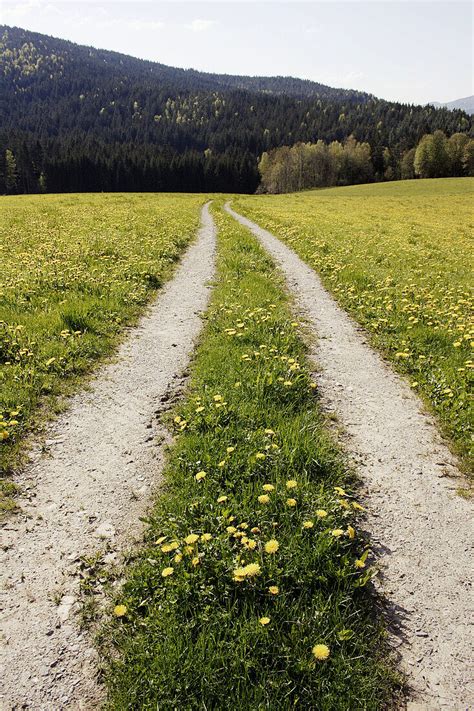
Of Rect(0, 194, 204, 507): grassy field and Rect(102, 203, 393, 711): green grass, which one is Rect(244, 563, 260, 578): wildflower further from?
Rect(0, 194, 204, 507): grassy field

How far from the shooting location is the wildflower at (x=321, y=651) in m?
3.04

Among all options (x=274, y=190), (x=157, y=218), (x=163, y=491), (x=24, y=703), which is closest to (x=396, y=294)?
(x=163, y=491)

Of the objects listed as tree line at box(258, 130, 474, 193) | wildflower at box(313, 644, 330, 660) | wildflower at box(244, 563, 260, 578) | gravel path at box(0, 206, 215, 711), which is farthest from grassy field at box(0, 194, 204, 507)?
tree line at box(258, 130, 474, 193)

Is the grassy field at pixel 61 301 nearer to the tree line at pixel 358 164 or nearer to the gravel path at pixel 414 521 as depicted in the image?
the gravel path at pixel 414 521

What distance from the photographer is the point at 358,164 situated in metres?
111

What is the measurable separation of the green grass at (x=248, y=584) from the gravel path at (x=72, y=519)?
0.33m

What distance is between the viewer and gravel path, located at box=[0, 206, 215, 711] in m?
3.12

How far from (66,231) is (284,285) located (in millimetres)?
14358

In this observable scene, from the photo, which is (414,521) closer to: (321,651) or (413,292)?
(321,651)

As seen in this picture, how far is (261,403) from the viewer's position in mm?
6375

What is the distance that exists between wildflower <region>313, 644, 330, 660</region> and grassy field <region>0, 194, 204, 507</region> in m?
3.65

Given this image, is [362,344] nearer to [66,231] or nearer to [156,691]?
[156,691]

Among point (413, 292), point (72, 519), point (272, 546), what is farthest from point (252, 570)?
point (413, 292)

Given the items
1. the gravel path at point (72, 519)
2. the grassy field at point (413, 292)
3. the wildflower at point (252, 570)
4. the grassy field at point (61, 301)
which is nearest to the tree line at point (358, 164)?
the grassy field at point (413, 292)
